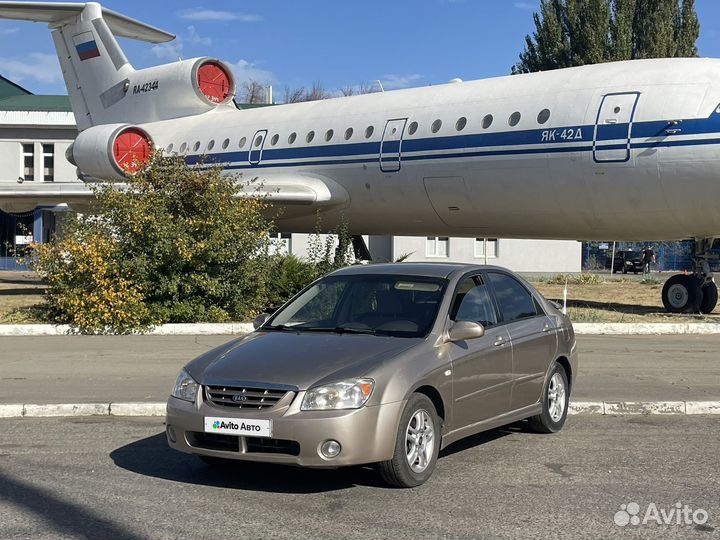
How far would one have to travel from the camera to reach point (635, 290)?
25.6 m

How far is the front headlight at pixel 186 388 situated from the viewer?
19.6 ft

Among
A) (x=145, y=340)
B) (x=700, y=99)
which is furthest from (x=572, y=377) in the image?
(x=700, y=99)

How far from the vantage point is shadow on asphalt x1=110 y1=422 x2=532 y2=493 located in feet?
19.5

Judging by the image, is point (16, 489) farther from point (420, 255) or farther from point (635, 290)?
point (420, 255)

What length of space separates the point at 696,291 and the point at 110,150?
15.4 m

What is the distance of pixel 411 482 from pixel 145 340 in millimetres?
8471

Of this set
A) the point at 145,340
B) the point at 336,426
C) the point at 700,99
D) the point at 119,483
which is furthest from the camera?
the point at 700,99

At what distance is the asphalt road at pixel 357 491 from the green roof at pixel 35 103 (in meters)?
40.1

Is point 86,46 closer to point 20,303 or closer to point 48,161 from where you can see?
point 20,303

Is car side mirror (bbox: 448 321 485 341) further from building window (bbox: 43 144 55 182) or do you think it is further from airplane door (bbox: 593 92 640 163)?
building window (bbox: 43 144 55 182)

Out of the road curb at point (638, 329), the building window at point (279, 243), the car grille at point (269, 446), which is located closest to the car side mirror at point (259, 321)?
the car grille at point (269, 446)

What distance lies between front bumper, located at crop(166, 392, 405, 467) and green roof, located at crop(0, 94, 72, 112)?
4144cm

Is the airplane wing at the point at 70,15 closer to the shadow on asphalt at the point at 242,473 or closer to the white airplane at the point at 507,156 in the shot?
the white airplane at the point at 507,156

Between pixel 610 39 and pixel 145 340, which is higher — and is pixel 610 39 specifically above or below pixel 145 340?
above
